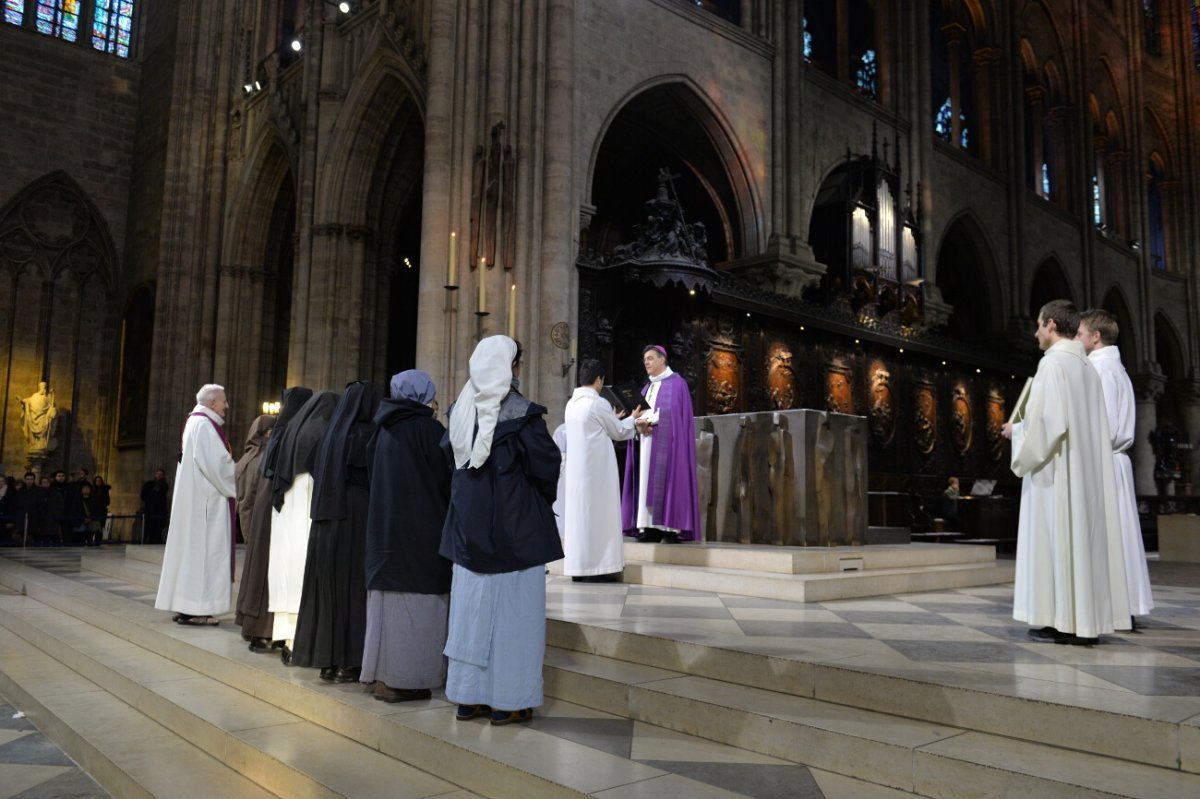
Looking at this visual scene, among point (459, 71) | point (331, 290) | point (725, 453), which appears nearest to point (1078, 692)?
point (725, 453)

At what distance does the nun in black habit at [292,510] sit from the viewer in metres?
5.28

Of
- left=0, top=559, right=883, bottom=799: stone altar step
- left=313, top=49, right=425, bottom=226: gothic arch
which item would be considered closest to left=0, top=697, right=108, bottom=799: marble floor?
left=0, top=559, right=883, bottom=799: stone altar step

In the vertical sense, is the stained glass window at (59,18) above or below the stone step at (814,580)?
above

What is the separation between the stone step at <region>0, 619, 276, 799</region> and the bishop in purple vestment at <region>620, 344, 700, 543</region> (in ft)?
13.3

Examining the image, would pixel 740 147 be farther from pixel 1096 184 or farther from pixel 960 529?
pixel 1096 184

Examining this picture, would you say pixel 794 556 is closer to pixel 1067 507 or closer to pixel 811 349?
pixel 1067 507

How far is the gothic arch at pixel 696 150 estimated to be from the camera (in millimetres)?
15969

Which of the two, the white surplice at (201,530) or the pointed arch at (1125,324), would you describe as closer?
the white surplice at (201,530)

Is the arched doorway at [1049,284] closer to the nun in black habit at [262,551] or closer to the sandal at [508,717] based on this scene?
the nun in black habit at [262,551]

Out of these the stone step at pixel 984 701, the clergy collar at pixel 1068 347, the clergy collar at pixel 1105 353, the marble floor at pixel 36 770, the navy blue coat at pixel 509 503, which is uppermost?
the clergy collar at pixel 1105 353

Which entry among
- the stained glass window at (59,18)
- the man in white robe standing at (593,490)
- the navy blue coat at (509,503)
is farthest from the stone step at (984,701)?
the stained glass window at (59,18)

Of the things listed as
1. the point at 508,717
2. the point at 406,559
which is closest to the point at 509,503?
the point at 406,559

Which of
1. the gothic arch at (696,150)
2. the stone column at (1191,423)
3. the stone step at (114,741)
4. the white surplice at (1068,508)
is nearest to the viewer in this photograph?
the stone step at (114,741)

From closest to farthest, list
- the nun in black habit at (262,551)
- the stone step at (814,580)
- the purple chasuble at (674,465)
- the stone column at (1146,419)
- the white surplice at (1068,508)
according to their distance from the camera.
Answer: the white surplice at (1068,508) → the nun in black habit at (262,551) → the stone step at (814,580) → the purple chasuble at (674,465) → the stone column at (1146,419)
